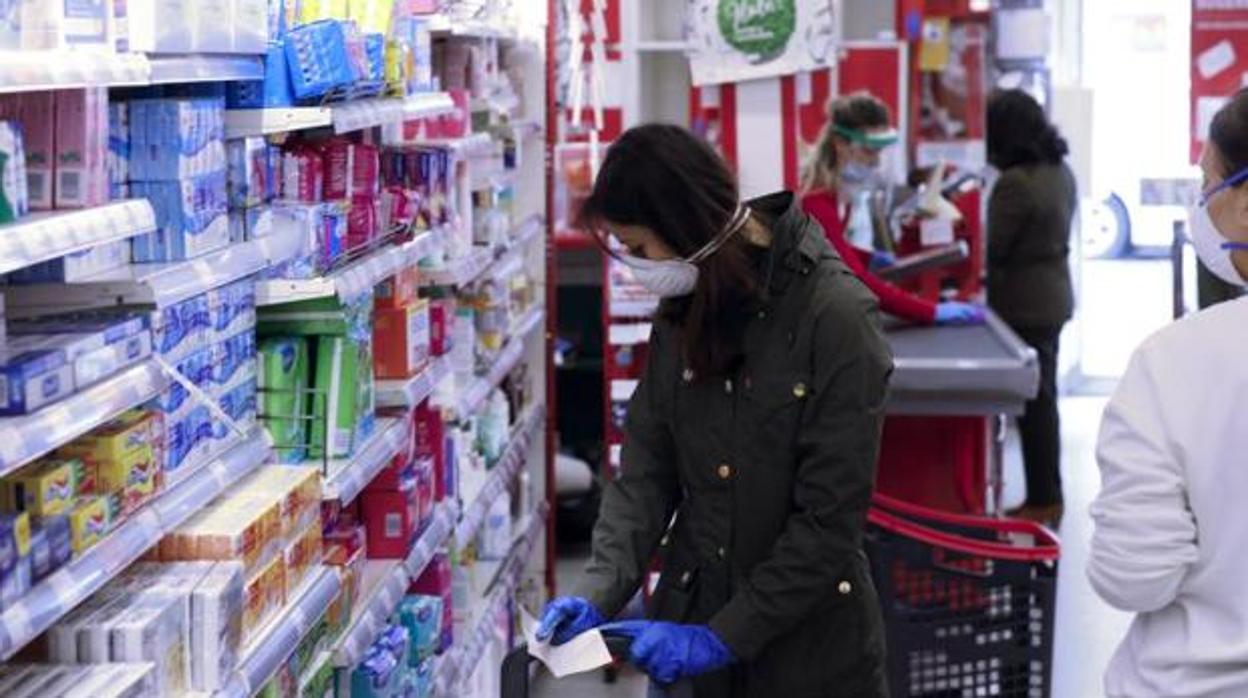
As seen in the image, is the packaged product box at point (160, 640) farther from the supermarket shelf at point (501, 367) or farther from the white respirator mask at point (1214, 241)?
the supermarket shelf at point (501, 367)

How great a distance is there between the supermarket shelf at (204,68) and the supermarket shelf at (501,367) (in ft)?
6.24

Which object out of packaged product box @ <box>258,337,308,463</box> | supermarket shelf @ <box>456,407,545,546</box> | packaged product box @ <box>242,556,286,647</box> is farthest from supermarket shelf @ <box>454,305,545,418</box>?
packaged product box @ <box>242,556,286,647</box>

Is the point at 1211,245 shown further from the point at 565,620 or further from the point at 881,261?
the point at 881,261

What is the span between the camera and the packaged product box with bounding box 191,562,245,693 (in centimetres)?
319

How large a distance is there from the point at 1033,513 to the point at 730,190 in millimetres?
6578

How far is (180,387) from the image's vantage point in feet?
11.1

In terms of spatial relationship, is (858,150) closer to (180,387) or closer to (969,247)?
(969,247)

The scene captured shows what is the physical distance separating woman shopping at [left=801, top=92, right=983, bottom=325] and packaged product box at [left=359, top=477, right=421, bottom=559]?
2794mm

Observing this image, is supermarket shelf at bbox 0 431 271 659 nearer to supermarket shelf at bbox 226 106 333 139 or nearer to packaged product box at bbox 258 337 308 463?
packaged product box at bbox 258 337 308 463

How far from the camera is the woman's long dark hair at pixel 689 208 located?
3557 mm

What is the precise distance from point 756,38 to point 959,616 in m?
3.03

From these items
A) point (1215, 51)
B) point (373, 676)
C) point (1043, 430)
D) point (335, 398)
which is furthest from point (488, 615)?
point (1215, 51)

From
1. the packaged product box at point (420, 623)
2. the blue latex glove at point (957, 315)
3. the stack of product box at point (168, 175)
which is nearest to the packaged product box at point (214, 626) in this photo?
the stack of product box at point (168, 175)

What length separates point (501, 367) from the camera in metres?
6.50
